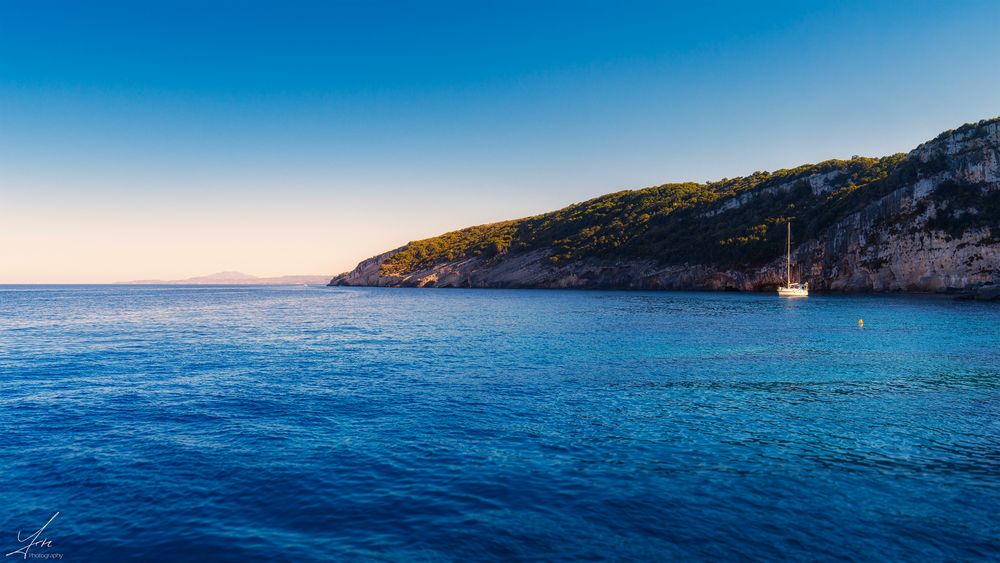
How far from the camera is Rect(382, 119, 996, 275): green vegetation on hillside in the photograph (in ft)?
325

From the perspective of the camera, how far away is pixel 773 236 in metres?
101

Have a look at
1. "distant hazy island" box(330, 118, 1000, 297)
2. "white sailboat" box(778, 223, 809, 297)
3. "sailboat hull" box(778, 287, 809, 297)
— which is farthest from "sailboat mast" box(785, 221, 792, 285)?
"sailboat hull" box(778, 287, 809, 297)

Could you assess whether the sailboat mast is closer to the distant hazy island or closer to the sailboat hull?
the distant hazy island

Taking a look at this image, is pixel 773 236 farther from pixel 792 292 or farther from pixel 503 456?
pixel 503 456

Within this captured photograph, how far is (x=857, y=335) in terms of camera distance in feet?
119

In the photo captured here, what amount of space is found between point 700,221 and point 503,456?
119526 mm

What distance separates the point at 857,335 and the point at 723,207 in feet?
303

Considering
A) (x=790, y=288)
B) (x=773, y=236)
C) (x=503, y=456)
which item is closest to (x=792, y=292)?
(x=790, y=288)

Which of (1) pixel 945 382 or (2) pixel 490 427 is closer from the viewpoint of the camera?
(2) pixel 490 427

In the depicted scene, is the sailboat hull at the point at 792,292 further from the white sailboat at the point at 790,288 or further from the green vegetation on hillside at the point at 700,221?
the green vegetation on hillside at the point at 700,221

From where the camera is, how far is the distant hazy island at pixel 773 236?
74.2m

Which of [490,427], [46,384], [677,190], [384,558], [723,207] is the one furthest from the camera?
[677,190]

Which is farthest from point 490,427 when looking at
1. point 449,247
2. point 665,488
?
point 449,247

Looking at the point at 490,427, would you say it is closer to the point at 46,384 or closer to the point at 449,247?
the point at 46,384
